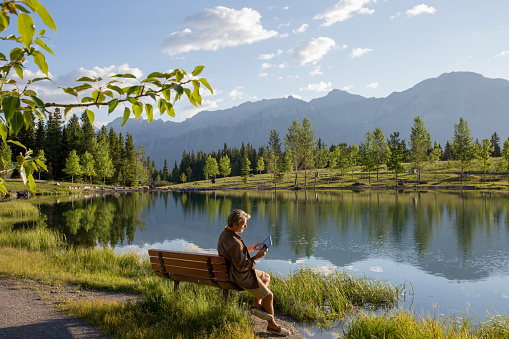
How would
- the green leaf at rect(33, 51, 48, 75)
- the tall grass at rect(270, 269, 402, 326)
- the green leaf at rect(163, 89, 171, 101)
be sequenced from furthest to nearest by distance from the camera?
the tall grass at rect(270, 269, 402, 326) → the green leaf at rect(163, 89, 171, 101) → the green leaf at rect(33, 51, 48, 75)

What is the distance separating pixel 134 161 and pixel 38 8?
109063 millimetres

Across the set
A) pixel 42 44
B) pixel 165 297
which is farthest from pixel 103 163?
pixel 42 44

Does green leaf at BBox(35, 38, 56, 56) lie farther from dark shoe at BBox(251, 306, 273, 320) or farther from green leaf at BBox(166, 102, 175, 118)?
dark shoe at BBox(251, 306, 273, 320)

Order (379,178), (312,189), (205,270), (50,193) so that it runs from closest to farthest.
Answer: (205,270) → (50,193) → (312,189) → (379,178)

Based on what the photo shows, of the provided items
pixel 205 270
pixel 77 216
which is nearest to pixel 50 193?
pixel 77 216

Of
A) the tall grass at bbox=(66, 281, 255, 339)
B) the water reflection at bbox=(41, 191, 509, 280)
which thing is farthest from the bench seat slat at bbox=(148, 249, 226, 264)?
the water reflection at bbox=(41, 191, 509, 280)

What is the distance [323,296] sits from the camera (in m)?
10.1

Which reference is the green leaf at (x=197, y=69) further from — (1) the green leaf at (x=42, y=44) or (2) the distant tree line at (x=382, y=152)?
(2) the distant tree line at (x=382, y=152)

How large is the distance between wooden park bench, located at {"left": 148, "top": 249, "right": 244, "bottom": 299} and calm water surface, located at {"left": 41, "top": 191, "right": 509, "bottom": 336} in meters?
6.73

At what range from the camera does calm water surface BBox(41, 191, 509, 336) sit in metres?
12.9

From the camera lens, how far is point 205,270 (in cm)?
664

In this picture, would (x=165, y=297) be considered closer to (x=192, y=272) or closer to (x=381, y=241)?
(x=192, y=272)

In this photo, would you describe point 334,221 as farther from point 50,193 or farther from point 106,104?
point 50,193

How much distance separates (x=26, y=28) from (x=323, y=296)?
A: 10.0m
